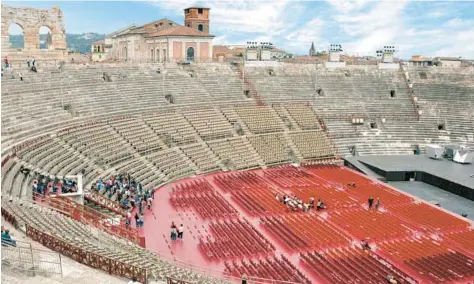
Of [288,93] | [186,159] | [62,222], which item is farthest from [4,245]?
[288,93]

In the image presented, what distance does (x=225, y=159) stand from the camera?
35.5 m

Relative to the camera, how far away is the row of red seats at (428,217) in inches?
958

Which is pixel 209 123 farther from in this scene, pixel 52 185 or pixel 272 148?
pixel 52 185

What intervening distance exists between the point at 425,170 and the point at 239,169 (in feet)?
44.3

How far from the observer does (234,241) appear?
2170cm

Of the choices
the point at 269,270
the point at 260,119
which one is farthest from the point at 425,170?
the point at 269,270

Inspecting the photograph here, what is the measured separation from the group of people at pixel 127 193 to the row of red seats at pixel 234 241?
4137 mm

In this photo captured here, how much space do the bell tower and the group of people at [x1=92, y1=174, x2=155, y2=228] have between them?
159ft

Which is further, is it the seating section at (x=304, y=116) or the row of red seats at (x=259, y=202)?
the seating section at (x=304, y=116)

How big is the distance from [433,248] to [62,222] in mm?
16305

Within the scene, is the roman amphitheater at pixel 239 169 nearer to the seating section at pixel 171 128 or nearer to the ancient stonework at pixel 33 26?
the seating section at pixel 171 128

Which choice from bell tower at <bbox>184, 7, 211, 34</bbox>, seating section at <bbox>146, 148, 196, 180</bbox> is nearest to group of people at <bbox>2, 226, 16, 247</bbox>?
seating section at <bbox>146, 148, 196, 180</bbox>

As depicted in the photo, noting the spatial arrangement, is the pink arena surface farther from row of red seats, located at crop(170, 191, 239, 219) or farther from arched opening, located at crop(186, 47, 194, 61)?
arched opening, located at crop(186, 47, 194, 61)

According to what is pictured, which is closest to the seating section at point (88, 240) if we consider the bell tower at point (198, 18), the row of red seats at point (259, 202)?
the row of red seats at point (259, 202)
